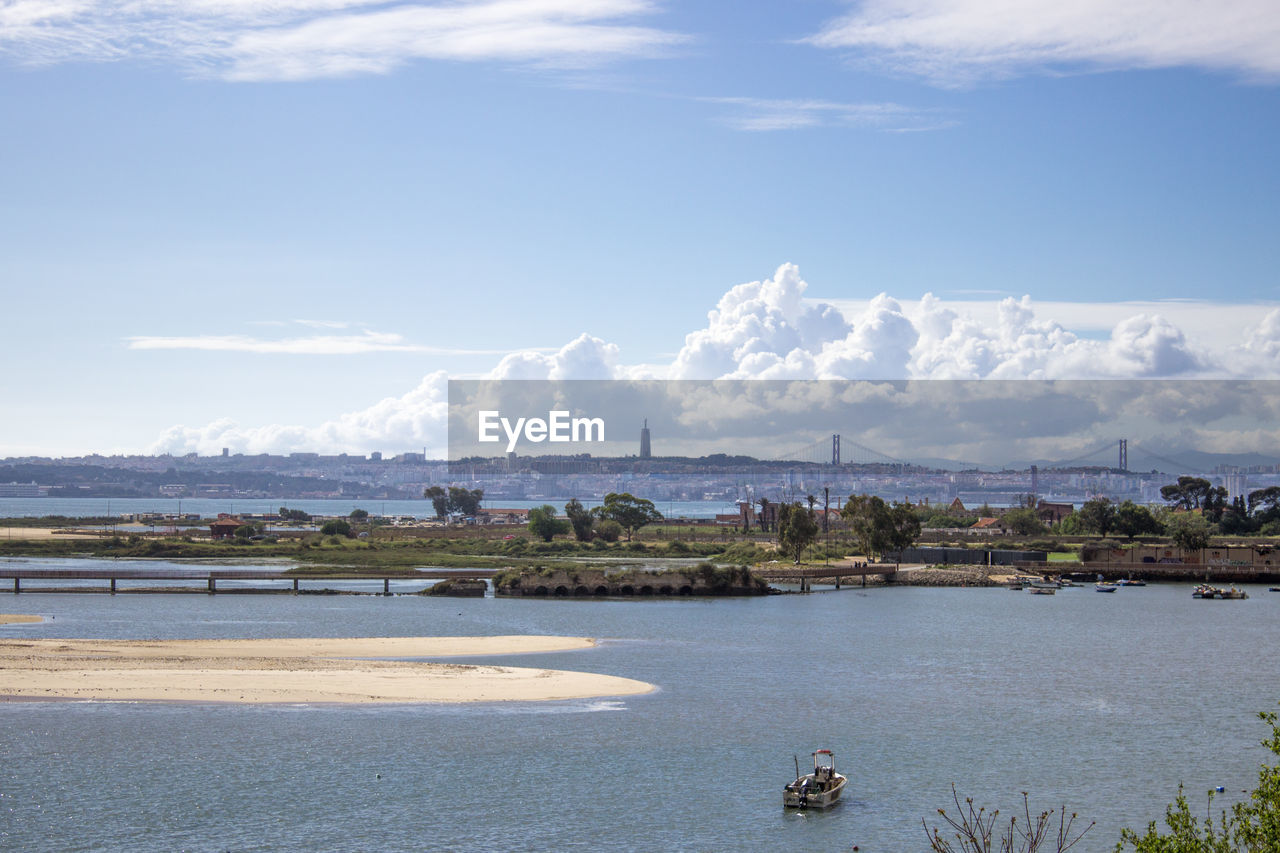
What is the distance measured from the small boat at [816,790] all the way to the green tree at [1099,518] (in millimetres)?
159847

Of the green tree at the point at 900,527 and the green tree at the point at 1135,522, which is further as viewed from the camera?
the green tree at the point at 1135,522

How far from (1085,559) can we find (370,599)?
85.6 m

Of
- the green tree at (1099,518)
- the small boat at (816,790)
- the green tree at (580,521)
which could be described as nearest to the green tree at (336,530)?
the green tree at (580,521)

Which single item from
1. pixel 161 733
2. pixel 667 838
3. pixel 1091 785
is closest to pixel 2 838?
pixel 161 733

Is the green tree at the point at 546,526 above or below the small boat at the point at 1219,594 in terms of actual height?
above

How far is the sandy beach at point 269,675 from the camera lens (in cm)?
5309

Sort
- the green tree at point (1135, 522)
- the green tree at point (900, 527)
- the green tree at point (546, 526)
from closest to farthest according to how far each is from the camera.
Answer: the green tree at point (900, 527) < the green tree at point (546, 526) < the green tree at point (1135, 522)

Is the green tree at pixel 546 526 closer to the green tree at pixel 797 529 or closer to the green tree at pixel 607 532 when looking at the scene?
the green tree at pixel 607 532

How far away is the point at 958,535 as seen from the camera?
18712 centimetres

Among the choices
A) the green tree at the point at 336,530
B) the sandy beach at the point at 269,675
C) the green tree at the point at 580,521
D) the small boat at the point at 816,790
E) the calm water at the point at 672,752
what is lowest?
the calm water at the point at 672,752

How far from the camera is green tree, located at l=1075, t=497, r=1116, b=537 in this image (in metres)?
186

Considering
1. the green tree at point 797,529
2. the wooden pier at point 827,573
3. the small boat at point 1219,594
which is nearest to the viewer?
the small boat at point 1219,594

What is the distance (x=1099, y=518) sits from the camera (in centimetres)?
18712

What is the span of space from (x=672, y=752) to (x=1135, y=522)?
154339mm
